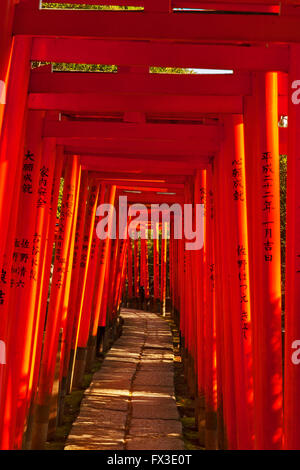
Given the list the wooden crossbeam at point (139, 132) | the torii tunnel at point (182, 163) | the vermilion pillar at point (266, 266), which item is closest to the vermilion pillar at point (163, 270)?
the torii tunnel at point (182, 163)

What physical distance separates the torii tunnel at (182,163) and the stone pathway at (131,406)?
58 cm

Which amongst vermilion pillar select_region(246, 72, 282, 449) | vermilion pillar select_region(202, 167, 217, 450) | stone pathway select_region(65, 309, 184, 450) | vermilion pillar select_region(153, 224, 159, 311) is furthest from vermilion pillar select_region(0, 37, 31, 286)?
vermilion pillar select_region(153, 224, 159, 311)

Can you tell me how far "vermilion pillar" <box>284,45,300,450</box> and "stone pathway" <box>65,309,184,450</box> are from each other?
3569mm

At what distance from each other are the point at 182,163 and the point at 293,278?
4911 mm

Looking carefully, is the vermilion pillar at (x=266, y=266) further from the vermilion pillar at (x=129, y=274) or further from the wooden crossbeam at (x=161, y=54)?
the vermilion pillar at (x=129, y=274)

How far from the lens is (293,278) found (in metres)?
3.69

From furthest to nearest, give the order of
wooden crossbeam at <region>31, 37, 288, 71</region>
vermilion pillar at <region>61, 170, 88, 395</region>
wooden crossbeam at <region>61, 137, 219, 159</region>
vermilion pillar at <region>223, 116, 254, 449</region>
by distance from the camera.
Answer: vermilion pillar at <region>61, 170, 88, 395</region>, wooden crossbeam at <region>61, 137, 219, 159</region>, vermilion pillar at <region>223, 116, 254, 449</region>, wooden crossbeam at <region>31, 37, 288, 71</region>

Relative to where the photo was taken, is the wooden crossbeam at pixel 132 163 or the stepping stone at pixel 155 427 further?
the wooden crossbeam at pixel 132 163

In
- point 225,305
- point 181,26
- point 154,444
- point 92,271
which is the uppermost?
point 181,26

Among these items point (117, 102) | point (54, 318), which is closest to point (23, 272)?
point (54, 318)

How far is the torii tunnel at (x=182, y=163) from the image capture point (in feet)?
12.3

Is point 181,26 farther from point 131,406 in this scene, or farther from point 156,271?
point 156,271

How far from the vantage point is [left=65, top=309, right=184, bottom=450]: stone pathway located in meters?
6.97

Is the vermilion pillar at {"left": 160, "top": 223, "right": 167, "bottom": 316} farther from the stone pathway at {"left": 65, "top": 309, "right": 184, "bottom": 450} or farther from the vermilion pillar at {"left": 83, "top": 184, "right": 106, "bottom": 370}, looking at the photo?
the vermilion pillar at {"left": 83, "top": 184, "right": 106, "bottom": 370}
